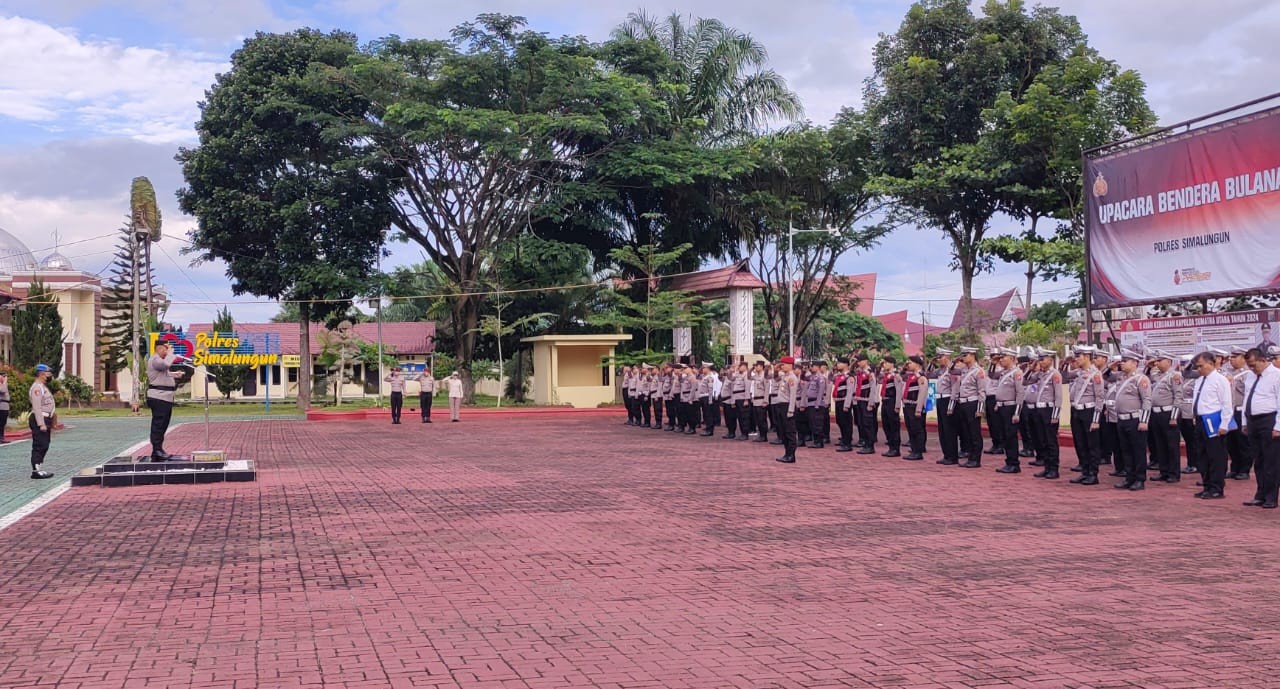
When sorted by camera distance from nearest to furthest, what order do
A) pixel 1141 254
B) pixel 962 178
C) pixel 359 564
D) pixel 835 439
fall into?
pixel 359 564 → pixel 1141 254 → pixel 835 439 → pixel 962 178

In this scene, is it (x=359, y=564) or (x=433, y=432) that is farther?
(x=433, y=432)

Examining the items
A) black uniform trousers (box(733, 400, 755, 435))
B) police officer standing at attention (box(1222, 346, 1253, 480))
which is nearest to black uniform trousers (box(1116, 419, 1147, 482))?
police officer standing at attention (box(1222, 346, 1253, 480))

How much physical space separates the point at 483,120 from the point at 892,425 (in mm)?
20473

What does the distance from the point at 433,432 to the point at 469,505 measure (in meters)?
14.8

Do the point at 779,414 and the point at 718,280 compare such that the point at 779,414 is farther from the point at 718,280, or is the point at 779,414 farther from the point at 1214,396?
the point at 718,280

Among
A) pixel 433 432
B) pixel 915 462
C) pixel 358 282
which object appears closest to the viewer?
pixel 915 462

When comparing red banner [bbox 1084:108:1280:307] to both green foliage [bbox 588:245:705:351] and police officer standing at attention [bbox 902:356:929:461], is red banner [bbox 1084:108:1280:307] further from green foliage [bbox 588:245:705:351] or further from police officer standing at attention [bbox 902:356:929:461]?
green foliage [bbox 588:245:705:351]

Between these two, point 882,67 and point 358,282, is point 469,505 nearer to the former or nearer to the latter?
point 882,67

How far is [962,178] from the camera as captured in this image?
30.8 m

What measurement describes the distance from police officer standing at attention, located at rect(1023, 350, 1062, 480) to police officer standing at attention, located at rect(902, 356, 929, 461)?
234 cm

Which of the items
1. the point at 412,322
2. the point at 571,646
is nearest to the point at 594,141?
the point at 412,322

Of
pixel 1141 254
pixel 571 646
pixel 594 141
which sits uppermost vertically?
pixel 594 141

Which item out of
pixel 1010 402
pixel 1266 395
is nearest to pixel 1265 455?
pixel 1266 395

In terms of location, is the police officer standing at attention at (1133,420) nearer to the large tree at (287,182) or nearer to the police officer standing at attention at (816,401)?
A: the police officer standing at attention at (816,401)
